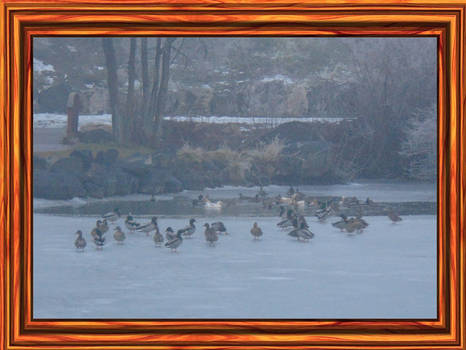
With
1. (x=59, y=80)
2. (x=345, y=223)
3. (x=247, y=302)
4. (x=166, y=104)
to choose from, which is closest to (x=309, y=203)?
(x=345, y=223)

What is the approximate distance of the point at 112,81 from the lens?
→ 3.84 metres

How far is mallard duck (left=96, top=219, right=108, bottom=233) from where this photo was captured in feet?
12.5

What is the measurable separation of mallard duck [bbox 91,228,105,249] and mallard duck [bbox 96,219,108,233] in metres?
0.01

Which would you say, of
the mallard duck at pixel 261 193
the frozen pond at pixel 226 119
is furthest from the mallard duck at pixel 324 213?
the frozen pond at pixel 226 119

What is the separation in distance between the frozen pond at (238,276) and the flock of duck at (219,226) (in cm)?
3

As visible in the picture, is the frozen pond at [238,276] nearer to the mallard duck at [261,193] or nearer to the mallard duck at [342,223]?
the mallard duck at [342,223]

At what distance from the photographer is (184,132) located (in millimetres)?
3861

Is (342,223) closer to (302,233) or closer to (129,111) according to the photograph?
(302,233)

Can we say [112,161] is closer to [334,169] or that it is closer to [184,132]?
[184,132]

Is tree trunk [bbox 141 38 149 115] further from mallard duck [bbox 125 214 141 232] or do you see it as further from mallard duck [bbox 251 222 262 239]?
mallard duck [bbox 251 222 262 239]

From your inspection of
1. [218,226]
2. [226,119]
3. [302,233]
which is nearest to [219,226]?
[218,226]

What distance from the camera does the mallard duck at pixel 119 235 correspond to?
150 inches

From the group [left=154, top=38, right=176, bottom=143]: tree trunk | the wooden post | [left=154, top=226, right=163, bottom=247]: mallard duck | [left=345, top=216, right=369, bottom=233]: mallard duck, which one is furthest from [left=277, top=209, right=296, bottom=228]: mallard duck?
the wooden post

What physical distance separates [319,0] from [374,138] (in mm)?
625
